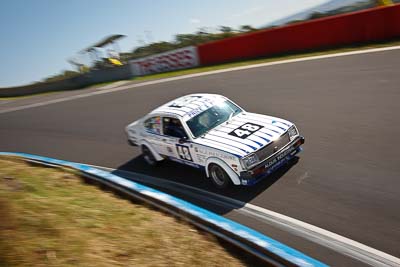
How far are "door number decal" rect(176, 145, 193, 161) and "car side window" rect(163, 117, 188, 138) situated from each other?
23cm

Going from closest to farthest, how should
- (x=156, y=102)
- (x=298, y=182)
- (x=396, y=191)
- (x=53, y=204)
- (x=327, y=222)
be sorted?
1. (x=53, y=204)
2. (x=327, y=222)
3. (x=396, y=191)
4. (x=298, y=182)
5. (x=156, y=102)

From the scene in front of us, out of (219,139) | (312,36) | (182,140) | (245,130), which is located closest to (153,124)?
(182,140)

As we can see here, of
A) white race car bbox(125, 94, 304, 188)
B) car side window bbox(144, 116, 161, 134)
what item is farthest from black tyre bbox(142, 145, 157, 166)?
car side window bbox(144, 116, 161, 134)

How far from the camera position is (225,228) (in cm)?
448

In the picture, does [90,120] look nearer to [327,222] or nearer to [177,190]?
[177,190]

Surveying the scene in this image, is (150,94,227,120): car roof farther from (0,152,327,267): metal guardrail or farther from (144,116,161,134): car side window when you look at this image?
(0,152,327,267): metal guardrail

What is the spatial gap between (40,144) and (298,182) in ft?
32.3

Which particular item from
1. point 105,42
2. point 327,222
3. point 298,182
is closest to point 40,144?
point 298,182

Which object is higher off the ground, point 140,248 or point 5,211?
point 5,211

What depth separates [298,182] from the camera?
6629 millimetres

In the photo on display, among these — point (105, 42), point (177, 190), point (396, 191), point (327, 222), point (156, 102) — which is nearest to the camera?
point (327, 222)

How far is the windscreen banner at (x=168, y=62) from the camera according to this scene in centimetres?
2595

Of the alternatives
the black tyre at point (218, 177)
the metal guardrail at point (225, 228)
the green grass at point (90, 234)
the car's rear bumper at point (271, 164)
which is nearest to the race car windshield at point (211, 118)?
the black tyre at point (218, 177)

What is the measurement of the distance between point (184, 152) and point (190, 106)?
1.06m
